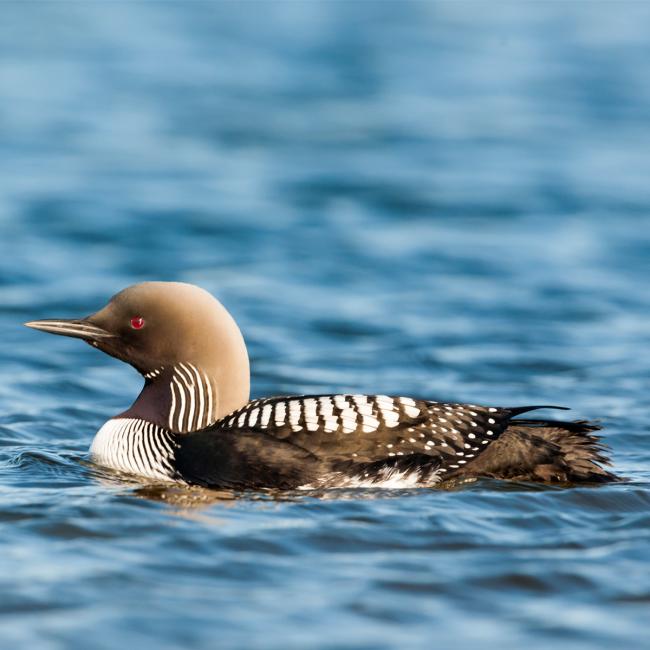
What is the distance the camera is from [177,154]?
14.7 meters

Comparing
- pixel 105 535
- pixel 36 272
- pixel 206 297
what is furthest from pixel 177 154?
pixel 105 535

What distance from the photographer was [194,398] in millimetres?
6254

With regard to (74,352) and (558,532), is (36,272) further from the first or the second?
(558,532)

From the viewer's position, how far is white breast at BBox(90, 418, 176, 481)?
6191mm

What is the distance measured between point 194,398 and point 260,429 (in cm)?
40

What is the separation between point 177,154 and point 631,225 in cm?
477

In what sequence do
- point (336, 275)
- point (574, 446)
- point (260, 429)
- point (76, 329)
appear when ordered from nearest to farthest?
point (260, 429)
point (574, 446)
point (76, 329)
point (336, 275)

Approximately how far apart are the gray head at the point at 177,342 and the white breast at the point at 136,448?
0.07m

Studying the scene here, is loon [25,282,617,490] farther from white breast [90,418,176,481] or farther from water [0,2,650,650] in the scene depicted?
water [0,2,650,650]

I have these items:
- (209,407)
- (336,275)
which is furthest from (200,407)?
(336,275)

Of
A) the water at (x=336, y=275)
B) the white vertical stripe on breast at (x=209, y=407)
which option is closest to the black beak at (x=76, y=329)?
the white vertical stripe on breast at (x=209, y=407)

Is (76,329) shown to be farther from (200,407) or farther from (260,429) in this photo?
(260,429)

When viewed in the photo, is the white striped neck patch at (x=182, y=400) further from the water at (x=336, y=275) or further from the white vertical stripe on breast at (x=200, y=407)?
the water at (x=336, y=275)

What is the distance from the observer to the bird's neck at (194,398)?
20.5ft
